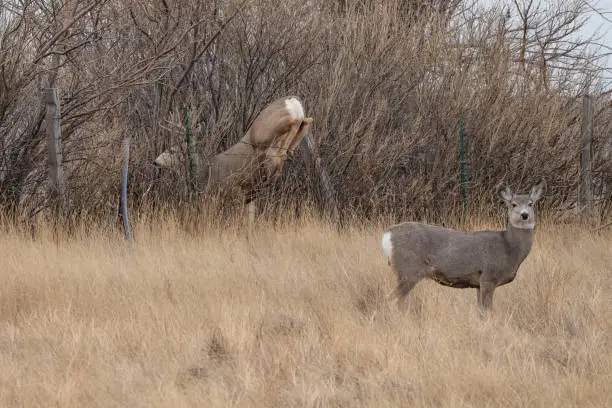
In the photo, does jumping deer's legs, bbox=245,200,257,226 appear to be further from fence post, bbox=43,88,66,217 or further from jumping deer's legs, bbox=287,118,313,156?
fence post, bbox=43,88,66,217

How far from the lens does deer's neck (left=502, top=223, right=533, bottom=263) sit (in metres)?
6.85

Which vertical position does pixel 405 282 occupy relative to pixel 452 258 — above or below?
below

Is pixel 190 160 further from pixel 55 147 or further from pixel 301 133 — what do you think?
pixel 55 147

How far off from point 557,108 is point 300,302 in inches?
286

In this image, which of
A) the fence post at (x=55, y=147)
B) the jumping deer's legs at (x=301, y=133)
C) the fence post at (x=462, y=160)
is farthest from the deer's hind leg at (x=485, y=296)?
the fence post at (x=462, y=160)

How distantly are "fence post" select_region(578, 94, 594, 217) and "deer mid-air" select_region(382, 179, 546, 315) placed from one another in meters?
5.52

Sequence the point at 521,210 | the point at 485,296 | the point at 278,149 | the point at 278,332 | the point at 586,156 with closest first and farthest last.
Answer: the point at 278,332 < the point at 485,296 < the point at 521,210 < the point at 278,149 < the point at 586,156

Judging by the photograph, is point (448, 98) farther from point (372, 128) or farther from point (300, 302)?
point (300, 302)

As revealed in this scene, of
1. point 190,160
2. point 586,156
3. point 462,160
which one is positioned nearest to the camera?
point 190,160

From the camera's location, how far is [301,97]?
1230 centimetres

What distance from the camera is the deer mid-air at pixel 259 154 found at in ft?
31.6

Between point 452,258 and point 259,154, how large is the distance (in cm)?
357

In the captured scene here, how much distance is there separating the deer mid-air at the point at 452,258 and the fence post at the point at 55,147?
417cm

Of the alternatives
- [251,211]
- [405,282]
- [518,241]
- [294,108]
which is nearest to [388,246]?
[405,282]
